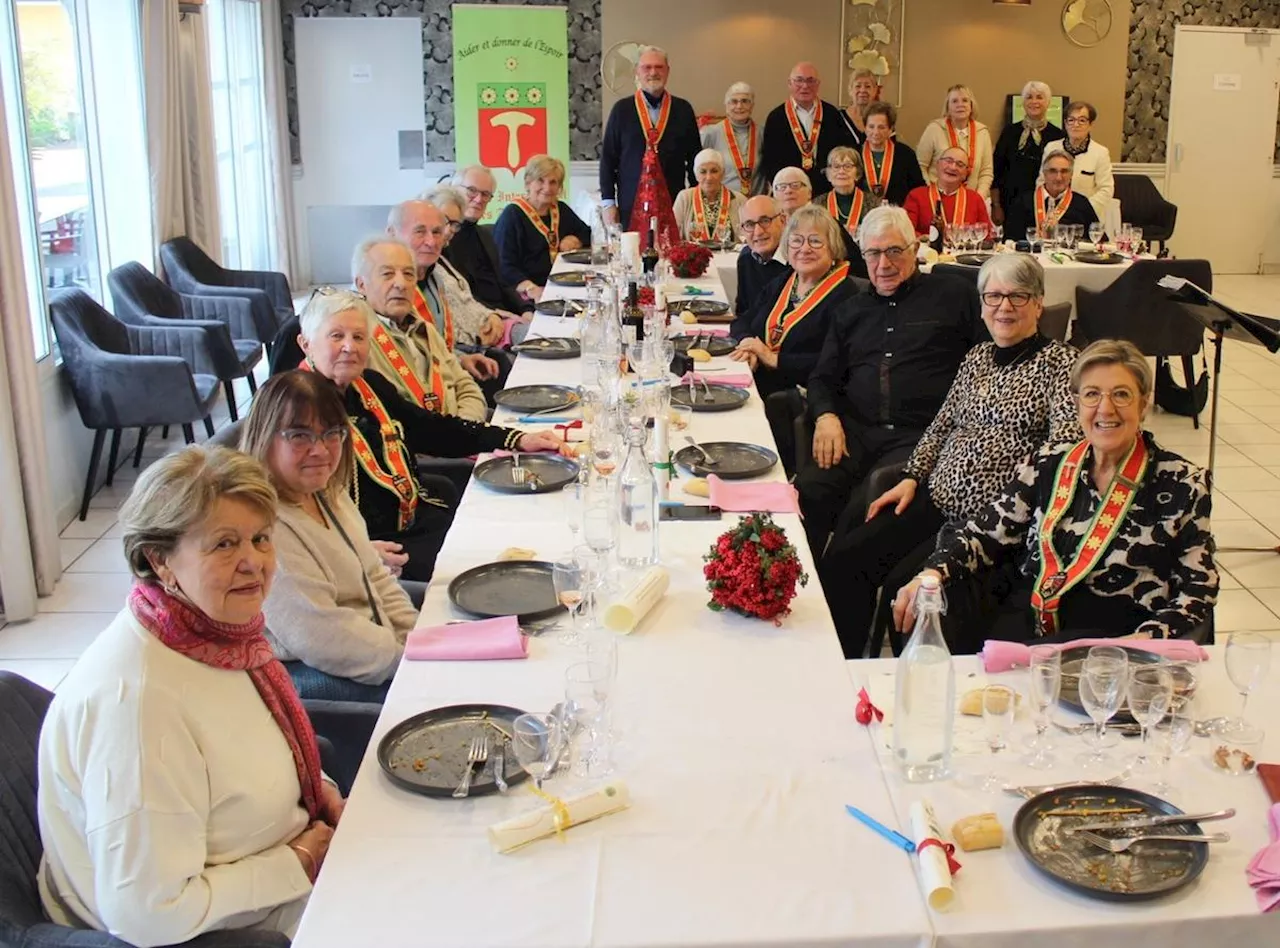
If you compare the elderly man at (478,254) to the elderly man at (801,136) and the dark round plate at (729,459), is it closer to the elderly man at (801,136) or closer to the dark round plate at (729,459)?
the elderly man at (801,136)

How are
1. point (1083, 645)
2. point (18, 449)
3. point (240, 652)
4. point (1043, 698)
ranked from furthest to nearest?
point (18, 449), point (1083, 645), point (1043, 698), point (240, 652)

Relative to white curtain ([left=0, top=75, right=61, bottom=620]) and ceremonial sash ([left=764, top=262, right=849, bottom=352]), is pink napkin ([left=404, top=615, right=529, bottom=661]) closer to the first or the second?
white curtain ([left=0, top=75, right=61, bottom=620])

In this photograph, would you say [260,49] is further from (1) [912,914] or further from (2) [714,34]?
(1) [912,914]

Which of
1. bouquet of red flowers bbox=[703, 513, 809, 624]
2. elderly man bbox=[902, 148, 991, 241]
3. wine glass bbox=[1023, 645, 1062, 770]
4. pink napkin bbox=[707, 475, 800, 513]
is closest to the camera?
wine glass bbox=[1023, 645, 1062, 770]

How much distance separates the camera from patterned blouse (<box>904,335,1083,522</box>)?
153 inches

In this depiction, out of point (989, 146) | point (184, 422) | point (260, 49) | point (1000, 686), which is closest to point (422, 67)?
point (260, 49)

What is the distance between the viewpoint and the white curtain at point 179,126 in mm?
7199

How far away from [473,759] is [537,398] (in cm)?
251

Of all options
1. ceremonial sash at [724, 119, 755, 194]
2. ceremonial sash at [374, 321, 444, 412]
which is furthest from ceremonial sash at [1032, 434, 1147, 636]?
ceremonial sash at [724, 119, 755, 194]

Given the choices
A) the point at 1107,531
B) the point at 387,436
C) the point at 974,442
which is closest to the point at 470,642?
the point at 387,436

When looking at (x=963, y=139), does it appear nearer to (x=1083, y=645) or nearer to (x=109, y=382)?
(x=109, y=382)

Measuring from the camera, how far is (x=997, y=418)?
13.0ft

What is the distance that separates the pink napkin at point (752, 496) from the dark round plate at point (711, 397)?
0.84 m

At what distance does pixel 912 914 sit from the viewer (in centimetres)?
189
